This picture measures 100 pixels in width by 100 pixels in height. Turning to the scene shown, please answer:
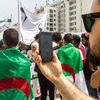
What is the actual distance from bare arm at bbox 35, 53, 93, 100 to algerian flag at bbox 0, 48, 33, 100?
2.21 metres

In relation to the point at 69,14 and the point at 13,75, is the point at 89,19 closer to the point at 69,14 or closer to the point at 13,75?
the point at 13,75

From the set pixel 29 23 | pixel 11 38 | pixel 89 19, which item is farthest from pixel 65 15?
pixel 89 19

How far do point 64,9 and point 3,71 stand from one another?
395ft

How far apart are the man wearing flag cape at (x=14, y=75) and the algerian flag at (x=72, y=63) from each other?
1.78 metres

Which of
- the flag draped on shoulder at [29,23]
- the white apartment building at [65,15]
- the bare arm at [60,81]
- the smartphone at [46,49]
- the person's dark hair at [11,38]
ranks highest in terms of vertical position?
the smartphone at [46,49]

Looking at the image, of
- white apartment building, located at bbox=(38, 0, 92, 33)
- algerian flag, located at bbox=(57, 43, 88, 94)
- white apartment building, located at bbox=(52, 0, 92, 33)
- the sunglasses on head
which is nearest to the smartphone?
the sunglasses on head

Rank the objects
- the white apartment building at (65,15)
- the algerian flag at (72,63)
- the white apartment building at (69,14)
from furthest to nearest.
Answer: the white apartment building at (65,15)
the white apartment building at (69,14)
the algerian flag at (72,63)

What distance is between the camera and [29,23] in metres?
15.1

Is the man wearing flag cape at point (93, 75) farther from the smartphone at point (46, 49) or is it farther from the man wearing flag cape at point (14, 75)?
the man wearing flag cape at point (14, 75)

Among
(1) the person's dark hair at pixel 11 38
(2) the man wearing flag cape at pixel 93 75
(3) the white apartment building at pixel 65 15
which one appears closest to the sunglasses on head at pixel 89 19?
(2) the man wearing flag cape at pixel 93 75

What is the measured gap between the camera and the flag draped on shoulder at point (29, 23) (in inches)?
562

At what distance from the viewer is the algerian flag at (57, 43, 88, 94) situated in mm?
6582

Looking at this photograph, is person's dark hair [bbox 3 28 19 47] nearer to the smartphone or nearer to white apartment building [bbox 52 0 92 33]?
the smartphone

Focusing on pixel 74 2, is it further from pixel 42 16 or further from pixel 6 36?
pixel 6 36
